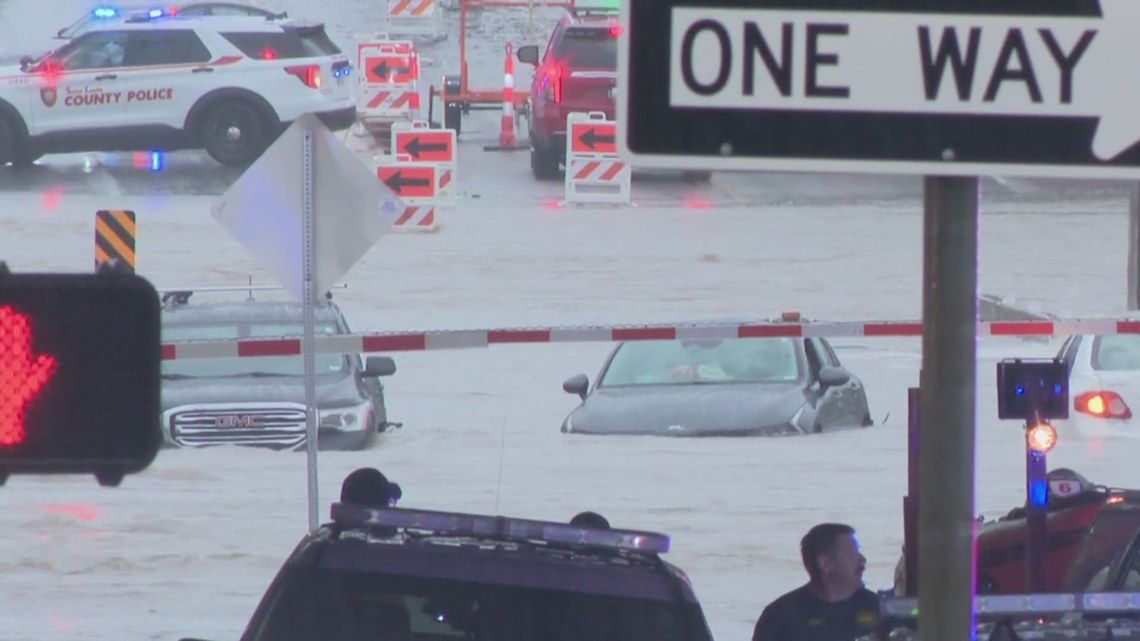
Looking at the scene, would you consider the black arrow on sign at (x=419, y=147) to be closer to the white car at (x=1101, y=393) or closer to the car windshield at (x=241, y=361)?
the car windshield at (x=241, y=361)

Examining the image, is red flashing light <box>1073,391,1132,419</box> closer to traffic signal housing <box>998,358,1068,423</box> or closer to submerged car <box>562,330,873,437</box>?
submerged car <box>562,330,873,437</box>

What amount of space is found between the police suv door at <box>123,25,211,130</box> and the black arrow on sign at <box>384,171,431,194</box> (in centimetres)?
443

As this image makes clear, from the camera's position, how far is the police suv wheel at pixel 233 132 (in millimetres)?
26844

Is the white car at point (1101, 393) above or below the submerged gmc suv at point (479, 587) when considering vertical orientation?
below

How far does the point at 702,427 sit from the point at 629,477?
1543 mm

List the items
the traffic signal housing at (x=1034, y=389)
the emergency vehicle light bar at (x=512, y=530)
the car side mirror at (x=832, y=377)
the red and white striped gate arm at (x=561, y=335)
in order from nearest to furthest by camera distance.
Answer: the emergency vehicle light bar at (x=512, y=530), the traffic signal housing at (x=1034, y=389), the red and white striped gate arm at (x=561, y=335), the car side mirror at (x=832, y=377)

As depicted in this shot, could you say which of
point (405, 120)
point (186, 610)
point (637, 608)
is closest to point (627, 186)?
point (405, 120)

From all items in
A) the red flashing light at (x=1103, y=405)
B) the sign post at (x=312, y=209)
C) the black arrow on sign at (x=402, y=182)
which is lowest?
the red flashing light at (x=1103, y=405)

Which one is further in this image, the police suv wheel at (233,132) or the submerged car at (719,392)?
the police suv wheel at (233,132)

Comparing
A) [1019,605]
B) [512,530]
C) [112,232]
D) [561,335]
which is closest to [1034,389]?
[512,530]

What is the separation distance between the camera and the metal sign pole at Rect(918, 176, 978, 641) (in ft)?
8.56

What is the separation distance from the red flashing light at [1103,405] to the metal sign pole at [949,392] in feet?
36.6

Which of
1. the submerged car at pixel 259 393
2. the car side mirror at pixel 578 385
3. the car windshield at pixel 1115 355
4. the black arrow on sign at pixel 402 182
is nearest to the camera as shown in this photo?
the car windshield at pixel 1115 355

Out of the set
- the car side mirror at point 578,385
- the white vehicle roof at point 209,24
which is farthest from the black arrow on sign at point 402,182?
the car side mirror at point 578,385
